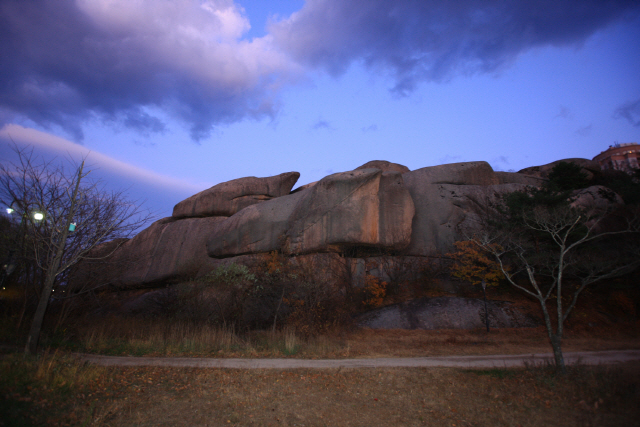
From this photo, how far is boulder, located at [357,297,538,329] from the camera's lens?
63.1 ft

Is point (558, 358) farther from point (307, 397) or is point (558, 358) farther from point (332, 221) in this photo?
point (332, 221)

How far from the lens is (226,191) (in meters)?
32.5

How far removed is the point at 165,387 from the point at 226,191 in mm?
25411

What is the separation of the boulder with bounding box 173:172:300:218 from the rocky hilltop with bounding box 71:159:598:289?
9cm

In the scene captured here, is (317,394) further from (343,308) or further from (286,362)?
(343,308)

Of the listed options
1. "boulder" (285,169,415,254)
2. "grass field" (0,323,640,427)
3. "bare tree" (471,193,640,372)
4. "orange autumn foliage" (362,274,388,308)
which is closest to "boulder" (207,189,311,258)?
"boulder" (285,169,415,254)

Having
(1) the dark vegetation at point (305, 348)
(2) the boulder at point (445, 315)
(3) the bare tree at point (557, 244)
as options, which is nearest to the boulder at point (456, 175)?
(1) the dark vegetation at point (305, 348)

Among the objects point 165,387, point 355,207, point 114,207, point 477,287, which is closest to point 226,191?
point 355,207

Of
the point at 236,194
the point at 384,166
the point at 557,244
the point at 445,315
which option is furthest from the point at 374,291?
the point at 236,194

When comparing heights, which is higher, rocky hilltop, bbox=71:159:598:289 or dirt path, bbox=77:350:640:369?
rocky hilltop, bbox=71:159:598:289

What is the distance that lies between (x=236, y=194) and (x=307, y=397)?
2607 centimetres

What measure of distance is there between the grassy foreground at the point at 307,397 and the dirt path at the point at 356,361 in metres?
1.20

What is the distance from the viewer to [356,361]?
39.6ft

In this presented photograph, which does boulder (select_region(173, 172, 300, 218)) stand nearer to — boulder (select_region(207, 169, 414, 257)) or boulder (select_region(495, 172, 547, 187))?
boulder (select_region(207, 169, 414, 257))
